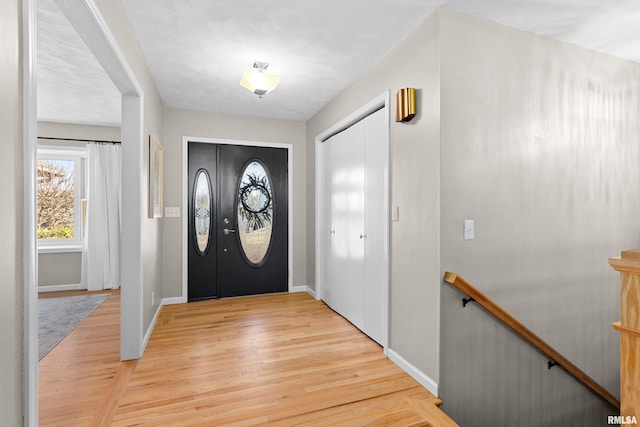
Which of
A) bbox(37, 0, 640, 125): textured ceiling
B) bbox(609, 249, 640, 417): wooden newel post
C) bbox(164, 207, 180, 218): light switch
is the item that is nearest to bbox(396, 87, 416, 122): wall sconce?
bbox(37, 0, 640, 125): textured ceiling

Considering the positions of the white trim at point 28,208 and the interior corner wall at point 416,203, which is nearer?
the white trim at point 28,208

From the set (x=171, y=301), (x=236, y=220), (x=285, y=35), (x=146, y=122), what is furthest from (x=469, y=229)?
(x=171, y=301)

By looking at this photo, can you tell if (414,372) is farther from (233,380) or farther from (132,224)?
(132,224)

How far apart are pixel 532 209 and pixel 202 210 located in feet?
11.7

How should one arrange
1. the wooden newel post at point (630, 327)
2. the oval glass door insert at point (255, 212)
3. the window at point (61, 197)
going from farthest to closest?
the window at point (61, 197), the oval glass door insert at point (255, 212), the wooden newel post at point (630, 327)

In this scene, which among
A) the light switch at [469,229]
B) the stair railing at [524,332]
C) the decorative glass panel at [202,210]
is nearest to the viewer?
the stair railing at [524,332]

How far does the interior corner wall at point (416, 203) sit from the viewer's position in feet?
6.86

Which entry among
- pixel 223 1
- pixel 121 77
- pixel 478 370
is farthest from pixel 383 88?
pixel 478 370

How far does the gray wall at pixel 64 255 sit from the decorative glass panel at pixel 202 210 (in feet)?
6.08

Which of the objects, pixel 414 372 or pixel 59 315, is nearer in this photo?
pixel 414 372

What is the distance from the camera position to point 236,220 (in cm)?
432

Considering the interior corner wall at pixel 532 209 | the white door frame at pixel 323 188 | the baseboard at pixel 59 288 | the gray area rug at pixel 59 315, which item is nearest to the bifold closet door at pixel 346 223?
the white door frame at pixel 323 188

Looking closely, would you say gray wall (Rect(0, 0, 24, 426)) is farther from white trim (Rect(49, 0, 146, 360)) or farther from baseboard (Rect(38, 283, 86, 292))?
baseboard (Rect(38, 283, 86, 292))

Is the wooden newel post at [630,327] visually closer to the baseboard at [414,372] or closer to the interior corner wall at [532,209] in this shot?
the interior corner wall at [532,209]
